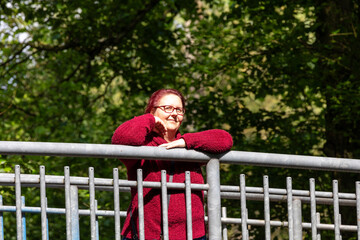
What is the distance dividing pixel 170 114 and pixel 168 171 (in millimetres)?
397

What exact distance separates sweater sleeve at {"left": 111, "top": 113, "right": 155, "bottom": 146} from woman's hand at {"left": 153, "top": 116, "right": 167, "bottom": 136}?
0.12m

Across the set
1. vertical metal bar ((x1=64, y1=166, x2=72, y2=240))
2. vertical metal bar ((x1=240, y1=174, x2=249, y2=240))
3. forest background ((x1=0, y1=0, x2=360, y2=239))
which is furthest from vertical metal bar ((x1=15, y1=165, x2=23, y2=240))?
forest background ((x1=0, y1=0, x2=360, y2=239))

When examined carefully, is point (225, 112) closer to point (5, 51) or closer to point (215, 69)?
point (215, 69)

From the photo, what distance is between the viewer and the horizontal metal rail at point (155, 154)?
2.71 m

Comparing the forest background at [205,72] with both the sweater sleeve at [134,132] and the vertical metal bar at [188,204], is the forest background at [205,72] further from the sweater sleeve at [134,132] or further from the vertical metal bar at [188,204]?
the vertical metal bar at [188,204]

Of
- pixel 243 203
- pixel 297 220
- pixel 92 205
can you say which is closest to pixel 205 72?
pixel 297 220

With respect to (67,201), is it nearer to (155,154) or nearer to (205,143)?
(155,154)

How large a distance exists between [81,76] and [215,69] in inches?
135

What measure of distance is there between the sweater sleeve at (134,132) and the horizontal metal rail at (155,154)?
0.29 ft

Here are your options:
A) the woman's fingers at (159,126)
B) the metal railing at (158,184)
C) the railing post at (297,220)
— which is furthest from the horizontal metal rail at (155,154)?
the woman's fingers at (159,126)

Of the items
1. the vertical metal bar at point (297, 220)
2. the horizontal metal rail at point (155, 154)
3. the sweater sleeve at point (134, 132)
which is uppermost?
the sweater sleeve at point (134, 132)

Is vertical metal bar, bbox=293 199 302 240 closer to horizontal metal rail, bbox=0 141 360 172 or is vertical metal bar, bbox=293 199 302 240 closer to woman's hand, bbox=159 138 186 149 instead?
horizontal metal rail, bbox=0 141 360 172

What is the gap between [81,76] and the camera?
471 inches

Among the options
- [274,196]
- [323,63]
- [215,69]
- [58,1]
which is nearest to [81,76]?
[58,1]
